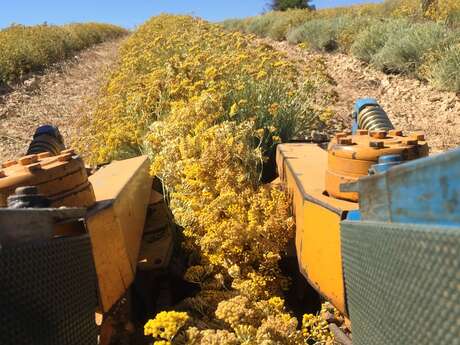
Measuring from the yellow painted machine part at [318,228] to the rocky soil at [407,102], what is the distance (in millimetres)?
3068

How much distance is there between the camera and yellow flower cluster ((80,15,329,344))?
2264 mm

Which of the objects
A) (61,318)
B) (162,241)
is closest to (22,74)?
(162,241)

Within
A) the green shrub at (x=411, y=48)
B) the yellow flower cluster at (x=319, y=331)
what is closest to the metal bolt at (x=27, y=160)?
the yellow flower cluster at (x=319, y=331)

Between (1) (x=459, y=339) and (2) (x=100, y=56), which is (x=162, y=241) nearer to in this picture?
(1) (x=459, y=339)

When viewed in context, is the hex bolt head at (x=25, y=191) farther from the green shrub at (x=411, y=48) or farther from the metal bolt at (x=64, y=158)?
the green shrub at (x=411, y=48)

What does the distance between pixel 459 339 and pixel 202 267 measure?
179 cm

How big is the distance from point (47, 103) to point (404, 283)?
11.2 m

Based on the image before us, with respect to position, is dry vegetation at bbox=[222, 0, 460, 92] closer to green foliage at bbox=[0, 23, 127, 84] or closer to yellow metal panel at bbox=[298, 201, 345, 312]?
yellow metal panel at bbox=[298, 201, 345, 312]

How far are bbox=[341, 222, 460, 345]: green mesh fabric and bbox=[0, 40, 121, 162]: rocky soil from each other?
193 inches

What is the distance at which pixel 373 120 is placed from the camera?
10.2 ft

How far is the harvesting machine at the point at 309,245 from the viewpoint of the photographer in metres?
1.15

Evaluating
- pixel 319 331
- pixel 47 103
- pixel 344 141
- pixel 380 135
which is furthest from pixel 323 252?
pixel 47 103

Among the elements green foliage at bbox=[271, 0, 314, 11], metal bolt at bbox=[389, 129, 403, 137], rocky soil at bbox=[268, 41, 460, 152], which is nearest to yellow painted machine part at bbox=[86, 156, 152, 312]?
metal bolt at bbox=[389, 129, 403, 137]

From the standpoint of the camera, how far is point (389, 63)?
9.94 metres
